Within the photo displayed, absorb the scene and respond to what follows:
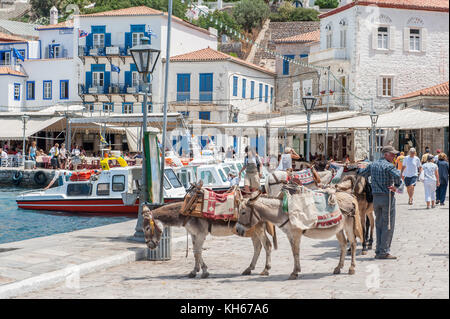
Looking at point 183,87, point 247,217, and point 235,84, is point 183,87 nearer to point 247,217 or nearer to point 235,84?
point 235,84

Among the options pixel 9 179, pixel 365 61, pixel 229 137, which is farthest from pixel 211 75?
pixel 9 179

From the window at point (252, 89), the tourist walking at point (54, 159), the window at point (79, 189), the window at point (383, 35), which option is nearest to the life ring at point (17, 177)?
the tourist walking at point (54, 159)

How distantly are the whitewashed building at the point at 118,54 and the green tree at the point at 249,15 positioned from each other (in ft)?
87.3

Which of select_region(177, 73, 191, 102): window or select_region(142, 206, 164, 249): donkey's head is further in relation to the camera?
select_region(177, 73, 191, 102): window

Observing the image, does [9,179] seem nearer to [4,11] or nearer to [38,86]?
[38,86]

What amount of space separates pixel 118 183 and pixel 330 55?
2275 cm

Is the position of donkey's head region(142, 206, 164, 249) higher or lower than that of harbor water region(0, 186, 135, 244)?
higher

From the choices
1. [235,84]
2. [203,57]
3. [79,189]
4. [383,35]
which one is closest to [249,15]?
[235,84]

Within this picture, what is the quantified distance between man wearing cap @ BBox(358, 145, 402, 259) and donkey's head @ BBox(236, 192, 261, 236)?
7.83 feet

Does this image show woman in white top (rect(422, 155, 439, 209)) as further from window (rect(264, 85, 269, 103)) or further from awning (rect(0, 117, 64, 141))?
window (rect(264, 85, 269, 103))

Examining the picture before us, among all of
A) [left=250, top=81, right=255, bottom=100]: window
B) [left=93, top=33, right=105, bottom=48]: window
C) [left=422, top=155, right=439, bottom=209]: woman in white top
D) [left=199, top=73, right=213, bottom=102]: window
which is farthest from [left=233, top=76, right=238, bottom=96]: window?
[left=422, top=155, right=439, bottom=209]: woman in white top

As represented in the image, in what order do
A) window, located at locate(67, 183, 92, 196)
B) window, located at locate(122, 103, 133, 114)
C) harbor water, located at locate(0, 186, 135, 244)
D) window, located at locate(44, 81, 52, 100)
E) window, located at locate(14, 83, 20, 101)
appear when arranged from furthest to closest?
window, located at locate(14, 83, 20, 101) → window, located at locate(44, 81, 52, 100) → window, located at locate(122, 103, 133, 114) → window, located at locate(67, 183, 92, 196) → harbor water, located at locate(0, 186, 135, 244)

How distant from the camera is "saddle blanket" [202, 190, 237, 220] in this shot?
8492 millimetres

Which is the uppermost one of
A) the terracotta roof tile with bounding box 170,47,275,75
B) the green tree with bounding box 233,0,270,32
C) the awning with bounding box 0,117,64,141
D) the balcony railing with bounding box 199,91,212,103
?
the green tree with bounding box 233,0,270,32
